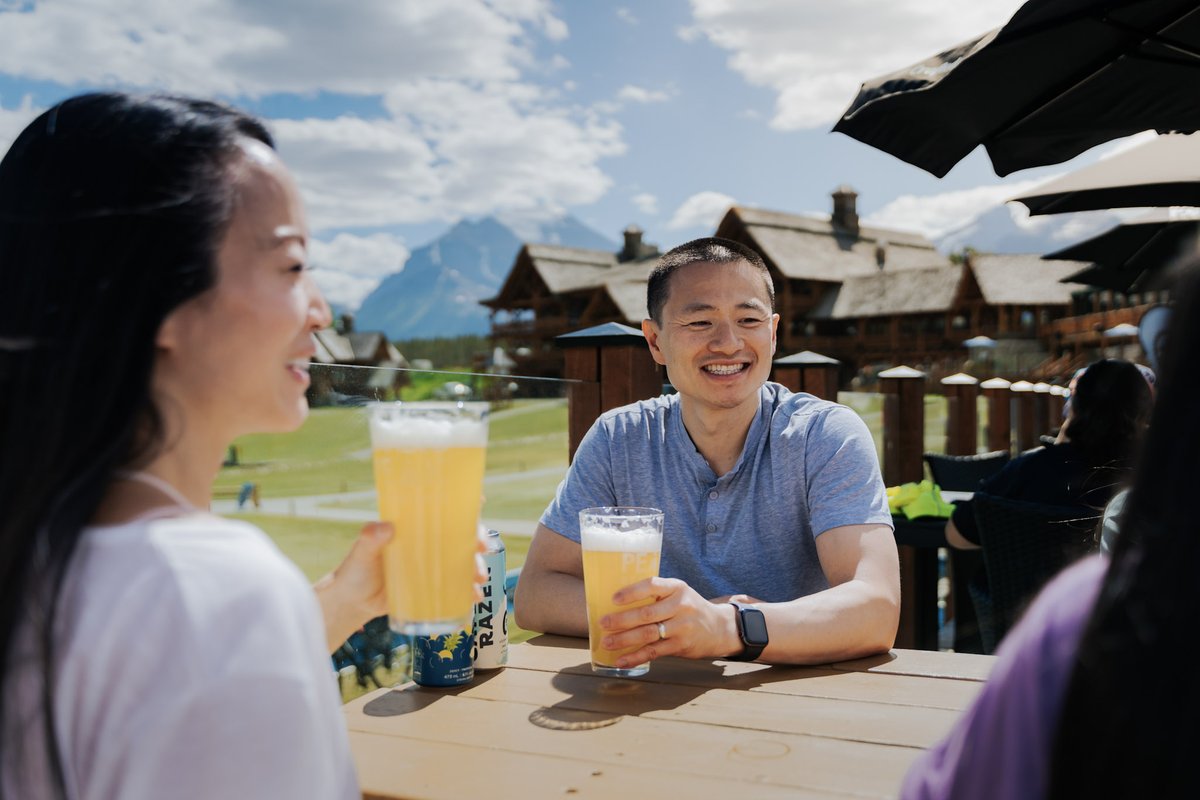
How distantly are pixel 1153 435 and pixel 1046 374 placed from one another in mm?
29795

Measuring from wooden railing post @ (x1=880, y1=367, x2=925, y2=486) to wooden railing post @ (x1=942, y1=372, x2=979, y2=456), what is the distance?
160 centimetres

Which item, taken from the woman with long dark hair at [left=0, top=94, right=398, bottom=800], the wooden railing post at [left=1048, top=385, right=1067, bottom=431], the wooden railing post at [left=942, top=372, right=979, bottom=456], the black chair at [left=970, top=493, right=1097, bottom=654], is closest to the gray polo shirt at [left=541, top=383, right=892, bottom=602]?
the black chair at [left=970, top=493, right=1097, bottom=654]

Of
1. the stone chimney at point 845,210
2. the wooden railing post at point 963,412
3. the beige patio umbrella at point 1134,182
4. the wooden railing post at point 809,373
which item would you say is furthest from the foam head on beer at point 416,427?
the stone chimney at point 845,210

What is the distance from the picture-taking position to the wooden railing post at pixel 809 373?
4723mm

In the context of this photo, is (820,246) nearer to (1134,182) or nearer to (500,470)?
(500,470)

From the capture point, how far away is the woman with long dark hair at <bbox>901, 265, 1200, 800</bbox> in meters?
0.56

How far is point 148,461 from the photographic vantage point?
2.85 ft

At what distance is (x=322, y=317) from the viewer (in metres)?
1.10

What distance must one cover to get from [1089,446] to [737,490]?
1.83 meters

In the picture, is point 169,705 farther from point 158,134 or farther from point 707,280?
point 707,280

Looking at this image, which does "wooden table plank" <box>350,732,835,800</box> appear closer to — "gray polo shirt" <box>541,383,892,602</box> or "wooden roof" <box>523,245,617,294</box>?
"gray polo shirt" <box>541,383,892,602</box>

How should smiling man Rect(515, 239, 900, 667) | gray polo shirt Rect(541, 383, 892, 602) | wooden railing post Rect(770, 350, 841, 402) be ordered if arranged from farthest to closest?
1. wooden railing post Rect(770, 350, 841, 402)
2. gray polo shirt Rect(541, 383, 892, 602)
3. smiling man Rect(515, 239, 900, 667)

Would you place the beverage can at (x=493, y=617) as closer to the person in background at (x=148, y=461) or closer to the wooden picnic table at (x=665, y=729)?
the wooden picnic table at (x=665, y=729)

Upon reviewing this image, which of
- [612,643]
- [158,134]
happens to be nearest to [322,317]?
[158,134]
